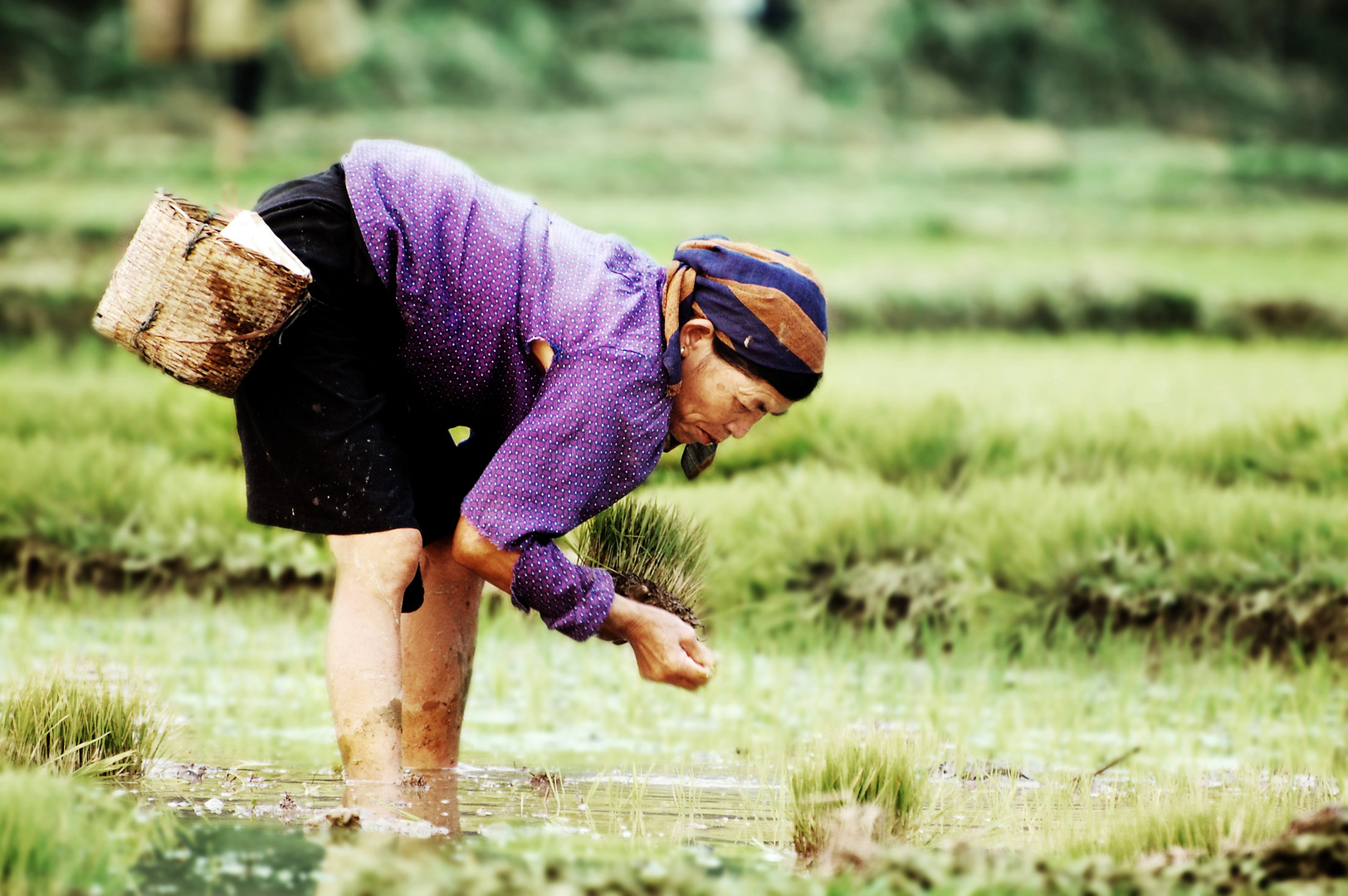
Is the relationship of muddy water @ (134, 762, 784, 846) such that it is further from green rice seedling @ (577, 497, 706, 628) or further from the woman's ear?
the woman's ear

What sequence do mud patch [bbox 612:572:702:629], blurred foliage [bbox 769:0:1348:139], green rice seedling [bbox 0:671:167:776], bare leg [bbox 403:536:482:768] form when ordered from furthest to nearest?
blurred foliage [bbox 769:0:1348:139] → bare leg [bbox 403:536:482:768] → mud patch [bbox 612:572:702:629] → green rice seedling [bbox 0:671:167:776]

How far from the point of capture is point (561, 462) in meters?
2.47

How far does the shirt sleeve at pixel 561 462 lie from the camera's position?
2.47m

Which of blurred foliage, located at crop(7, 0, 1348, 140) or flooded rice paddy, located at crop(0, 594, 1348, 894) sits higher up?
blurred foliage, located at crop(7, 0, 1348, 140)

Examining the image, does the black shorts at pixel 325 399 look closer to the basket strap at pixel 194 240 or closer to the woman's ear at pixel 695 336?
the basket strap at pixel 194 240

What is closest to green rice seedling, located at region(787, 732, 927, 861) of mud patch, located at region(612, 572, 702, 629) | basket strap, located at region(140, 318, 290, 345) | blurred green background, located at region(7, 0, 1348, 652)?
mud patch, located at region(612, 572, 702, 629)

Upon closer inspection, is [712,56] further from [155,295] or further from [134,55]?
[155,295]

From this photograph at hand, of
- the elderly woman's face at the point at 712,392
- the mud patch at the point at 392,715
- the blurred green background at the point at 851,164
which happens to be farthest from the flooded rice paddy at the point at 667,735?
the blurred green background at the point at 851,164

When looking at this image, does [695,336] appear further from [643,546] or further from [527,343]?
[643,546]

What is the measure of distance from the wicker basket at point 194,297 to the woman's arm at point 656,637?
472mm

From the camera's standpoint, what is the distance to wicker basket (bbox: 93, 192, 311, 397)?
8.18 ft

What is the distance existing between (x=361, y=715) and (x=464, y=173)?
987 millimetres

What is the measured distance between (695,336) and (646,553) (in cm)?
54

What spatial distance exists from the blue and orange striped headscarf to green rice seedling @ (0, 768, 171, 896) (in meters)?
1.12
